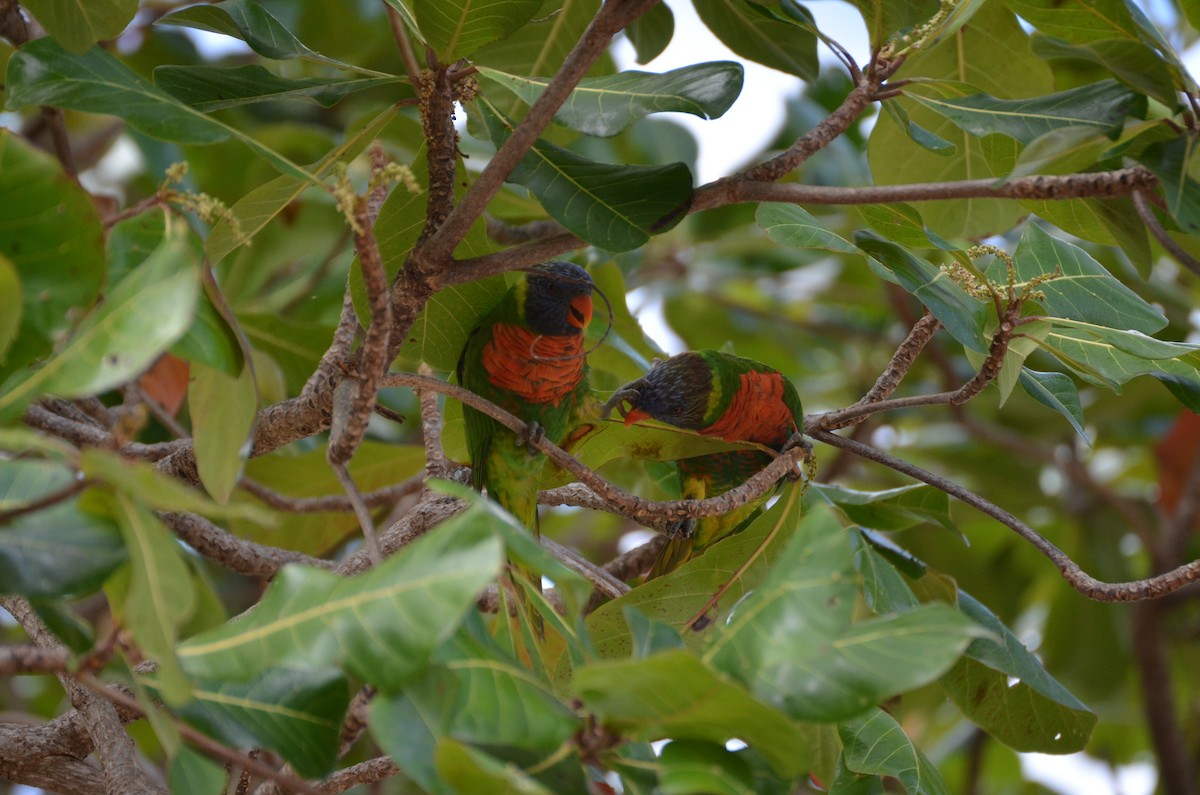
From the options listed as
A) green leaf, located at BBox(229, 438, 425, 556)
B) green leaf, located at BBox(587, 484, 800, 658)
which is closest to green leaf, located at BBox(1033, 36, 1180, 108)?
Result: green leaf, located at BBox(587, 484, 800, 658)

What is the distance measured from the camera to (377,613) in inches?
28.1

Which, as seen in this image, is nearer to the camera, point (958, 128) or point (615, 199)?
point (615, 199)

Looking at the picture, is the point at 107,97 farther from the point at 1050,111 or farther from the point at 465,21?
the point at 1050,111

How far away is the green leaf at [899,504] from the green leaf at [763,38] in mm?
673

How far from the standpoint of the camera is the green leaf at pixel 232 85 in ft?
3.95

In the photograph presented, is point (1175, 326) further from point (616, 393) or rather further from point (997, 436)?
point (616, 393)

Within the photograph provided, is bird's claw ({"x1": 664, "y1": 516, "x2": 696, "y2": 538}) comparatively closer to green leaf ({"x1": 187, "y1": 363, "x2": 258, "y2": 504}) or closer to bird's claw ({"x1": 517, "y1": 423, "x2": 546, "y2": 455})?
bird's claw ({"x1": 517, "y1": 423, "x2": 546, "y2": 455})

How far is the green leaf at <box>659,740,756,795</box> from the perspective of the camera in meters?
0.73

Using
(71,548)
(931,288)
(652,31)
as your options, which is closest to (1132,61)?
(931,288)

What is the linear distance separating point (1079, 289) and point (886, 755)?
0.71m

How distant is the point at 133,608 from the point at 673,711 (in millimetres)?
411

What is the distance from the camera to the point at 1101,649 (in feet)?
9.54

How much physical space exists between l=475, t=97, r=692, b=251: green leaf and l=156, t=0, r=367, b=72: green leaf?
318 mm

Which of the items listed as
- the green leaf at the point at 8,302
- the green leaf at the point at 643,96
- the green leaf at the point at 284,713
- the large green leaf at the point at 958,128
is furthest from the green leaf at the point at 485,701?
the large green leaf at the point at 958,128
